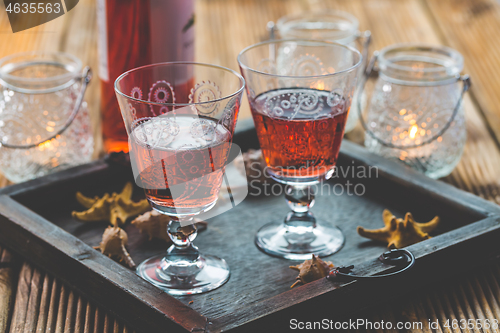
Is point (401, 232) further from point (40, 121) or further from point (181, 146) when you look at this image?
point (40, 121)

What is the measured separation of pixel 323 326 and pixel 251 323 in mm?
103

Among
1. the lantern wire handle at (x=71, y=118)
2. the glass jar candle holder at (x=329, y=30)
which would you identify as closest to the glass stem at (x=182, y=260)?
the lantern wire handle at (x=71, y=118)

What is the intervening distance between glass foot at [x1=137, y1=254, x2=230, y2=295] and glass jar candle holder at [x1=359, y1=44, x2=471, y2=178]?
46 cm

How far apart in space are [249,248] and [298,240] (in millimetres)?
83

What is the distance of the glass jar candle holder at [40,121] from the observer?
105 centimetres

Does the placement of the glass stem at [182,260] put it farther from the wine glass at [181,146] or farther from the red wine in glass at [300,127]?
the red wine in glass at [300,127]

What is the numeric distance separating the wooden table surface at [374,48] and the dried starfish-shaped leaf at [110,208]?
0.12 meters

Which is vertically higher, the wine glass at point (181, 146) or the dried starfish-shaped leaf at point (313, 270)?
the wine glass at point (181, 146)

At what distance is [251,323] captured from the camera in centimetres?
63

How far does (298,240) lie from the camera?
89 cm

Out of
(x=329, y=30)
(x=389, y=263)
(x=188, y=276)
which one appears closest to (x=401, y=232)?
(x=389, y=263)

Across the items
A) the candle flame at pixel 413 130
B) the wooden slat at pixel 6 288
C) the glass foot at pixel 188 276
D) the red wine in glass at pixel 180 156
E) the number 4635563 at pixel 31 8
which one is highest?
the number 4635563 at pixel 31 8

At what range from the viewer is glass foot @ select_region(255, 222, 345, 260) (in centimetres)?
85

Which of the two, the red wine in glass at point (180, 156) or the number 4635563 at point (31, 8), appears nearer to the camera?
the red wine in glass at point (180, 156)
